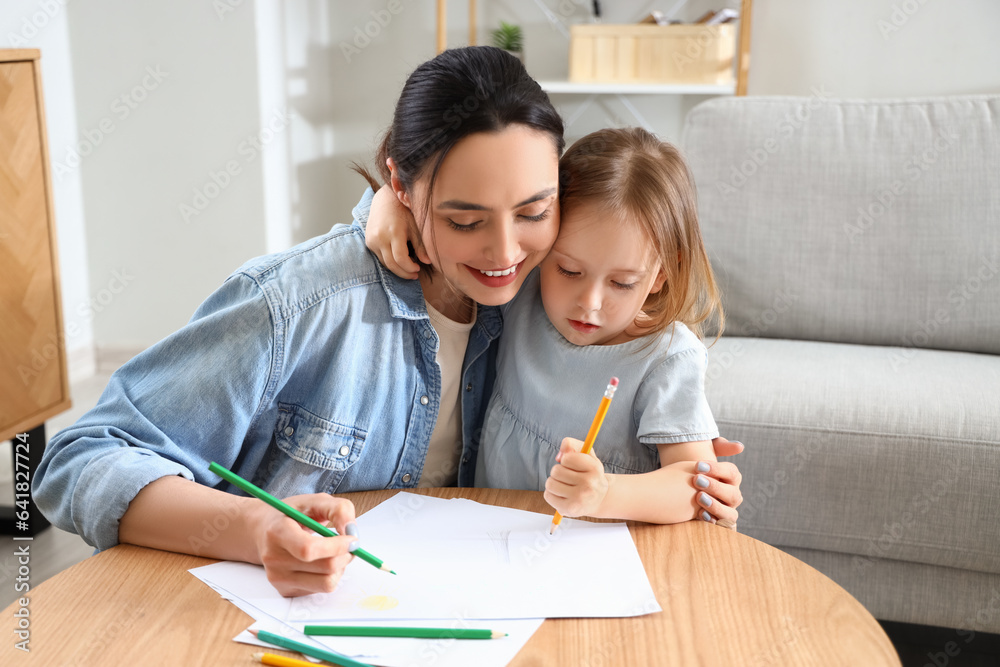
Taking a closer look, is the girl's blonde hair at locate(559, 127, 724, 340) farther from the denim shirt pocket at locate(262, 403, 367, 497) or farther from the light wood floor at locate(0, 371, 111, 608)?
the light wood floor at locate(0, 371, 111, 608)

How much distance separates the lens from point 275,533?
0.69 metres

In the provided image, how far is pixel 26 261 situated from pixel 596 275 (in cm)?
143

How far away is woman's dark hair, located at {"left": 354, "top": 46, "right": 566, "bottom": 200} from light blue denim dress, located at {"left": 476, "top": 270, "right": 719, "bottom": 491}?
0.27 m

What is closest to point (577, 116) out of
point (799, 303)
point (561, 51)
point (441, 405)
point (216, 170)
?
point (561, 51)

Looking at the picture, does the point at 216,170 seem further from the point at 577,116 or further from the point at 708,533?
the point at 708,533

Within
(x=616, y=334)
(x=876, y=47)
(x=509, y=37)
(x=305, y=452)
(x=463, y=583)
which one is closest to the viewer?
(x=463, y=583)

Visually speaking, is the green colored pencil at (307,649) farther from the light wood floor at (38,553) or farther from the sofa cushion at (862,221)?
the sofa cushion at (862,221)

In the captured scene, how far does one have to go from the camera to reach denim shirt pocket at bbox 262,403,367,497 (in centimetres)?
94

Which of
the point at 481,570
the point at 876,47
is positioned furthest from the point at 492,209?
the point at 876,47

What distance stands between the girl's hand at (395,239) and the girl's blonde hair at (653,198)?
0.18 m

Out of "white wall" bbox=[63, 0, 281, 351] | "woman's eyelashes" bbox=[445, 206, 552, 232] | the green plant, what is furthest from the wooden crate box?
"woman's eyelashes" bbox=[445, 206, 552, 232]

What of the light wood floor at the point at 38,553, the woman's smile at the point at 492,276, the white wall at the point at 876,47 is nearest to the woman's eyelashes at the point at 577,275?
the woman's smile at the point at 492,276

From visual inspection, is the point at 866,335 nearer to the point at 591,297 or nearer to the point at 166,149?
the point at 591,297

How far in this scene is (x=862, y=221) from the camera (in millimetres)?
1870
